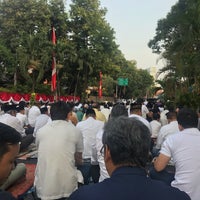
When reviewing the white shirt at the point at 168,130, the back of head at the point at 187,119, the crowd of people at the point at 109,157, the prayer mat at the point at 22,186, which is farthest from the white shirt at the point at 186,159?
the white shirt at the point at 168,130

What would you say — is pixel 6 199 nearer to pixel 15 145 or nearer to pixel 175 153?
pixel 15 145

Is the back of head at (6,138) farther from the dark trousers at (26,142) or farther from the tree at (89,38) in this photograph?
the tree at (89,38)

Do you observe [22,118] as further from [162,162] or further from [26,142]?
[162,162]

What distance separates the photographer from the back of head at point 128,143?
214cm

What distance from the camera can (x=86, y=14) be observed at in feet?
131

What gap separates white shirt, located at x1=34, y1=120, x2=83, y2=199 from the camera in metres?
4.40

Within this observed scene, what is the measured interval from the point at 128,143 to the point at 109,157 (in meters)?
0.14

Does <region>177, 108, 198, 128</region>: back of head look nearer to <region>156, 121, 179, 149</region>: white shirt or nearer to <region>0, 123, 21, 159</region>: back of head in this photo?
<region>156, 121, 179, 149</region>: white shirt

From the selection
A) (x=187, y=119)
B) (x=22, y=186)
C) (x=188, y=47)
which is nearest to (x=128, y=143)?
(x=187, y=119)

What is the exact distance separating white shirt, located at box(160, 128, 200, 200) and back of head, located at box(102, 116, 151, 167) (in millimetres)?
2105

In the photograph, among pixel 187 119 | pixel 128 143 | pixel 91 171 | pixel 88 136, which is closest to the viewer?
pixel 128 143

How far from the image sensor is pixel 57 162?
4438mm

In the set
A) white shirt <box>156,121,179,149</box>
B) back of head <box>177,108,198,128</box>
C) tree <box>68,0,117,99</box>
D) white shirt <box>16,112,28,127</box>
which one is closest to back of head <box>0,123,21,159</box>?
back of head <box>177,108,198,128</box>

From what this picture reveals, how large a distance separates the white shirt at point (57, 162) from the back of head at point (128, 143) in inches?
89.9
